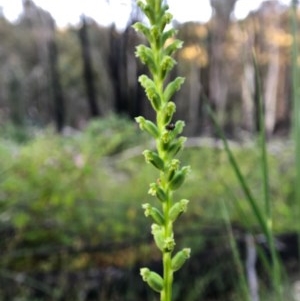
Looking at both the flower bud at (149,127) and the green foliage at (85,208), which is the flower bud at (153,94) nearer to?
the flower bud at (149,127)

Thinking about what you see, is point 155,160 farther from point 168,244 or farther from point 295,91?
point 295,91

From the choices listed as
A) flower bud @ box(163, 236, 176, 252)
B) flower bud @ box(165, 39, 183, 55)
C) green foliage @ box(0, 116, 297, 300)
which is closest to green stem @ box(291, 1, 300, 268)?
flower bud @ box(165, 39, 183, 55)

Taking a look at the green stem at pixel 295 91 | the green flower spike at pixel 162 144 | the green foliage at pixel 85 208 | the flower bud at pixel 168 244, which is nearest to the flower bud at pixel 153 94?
the green flower spike at pixel 162 144

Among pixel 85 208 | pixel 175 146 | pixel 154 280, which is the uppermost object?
pixel 175 146

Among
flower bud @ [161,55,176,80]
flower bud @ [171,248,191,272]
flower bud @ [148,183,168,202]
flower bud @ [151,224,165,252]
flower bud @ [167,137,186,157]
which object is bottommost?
flower bud @ [171,248,191,272]

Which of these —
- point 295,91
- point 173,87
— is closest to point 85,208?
point 295,91

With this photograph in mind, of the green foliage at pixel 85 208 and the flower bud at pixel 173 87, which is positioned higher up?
the flower bud at pixel 173 87

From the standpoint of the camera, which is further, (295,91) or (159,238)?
(295,91)

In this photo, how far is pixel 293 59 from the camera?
0.79 m

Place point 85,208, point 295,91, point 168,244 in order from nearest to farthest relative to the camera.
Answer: point 168,244 → point 295,91 → point 85,208

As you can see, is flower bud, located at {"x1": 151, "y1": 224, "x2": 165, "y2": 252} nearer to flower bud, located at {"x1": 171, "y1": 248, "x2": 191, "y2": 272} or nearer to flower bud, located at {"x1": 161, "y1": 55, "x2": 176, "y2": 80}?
flower bud, located at {"x1": 171, "y1": 248, "x2": 191, "y2": 272}

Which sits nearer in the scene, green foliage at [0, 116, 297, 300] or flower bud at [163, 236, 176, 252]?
flower bud at [163, 236, 176, 252]

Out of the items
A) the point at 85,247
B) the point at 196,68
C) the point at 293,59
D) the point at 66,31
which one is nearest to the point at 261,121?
the point at 293,59

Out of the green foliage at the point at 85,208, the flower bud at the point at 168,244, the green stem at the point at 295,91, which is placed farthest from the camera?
the green foliage at the point at 85,208
